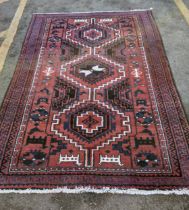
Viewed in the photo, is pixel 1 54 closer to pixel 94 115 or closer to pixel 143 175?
pixel 94 115

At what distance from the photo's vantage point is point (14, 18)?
23.2 ft

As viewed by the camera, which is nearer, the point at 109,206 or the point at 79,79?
the point at 109,206

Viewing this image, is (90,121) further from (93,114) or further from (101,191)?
(101,191)

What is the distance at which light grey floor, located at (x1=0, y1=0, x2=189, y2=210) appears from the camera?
3.50 metres

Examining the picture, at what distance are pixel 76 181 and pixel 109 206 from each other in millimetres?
469

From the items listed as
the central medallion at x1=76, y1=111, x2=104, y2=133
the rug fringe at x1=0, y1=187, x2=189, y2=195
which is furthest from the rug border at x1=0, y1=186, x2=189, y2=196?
the central medallion at x1=76, y1=111, x2=104, y2=133

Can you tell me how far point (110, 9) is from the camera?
7.31 meters

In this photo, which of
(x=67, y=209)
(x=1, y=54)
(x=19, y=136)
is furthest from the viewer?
(x=1, y=54)

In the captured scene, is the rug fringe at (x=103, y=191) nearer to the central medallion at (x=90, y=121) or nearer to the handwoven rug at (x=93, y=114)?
the handwoven rug at (x=93, y=114)

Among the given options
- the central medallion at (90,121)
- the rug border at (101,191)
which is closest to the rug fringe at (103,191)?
the rug border at (101,191)

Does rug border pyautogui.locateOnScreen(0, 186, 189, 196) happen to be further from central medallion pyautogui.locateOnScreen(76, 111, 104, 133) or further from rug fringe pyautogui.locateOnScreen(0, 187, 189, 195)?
central medallion pyautogui.locateOnScreen(76, 111, 104, 133)

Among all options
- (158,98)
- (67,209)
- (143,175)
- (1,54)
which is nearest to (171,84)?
(158,98)

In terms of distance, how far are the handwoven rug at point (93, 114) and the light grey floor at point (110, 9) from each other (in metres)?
0.13

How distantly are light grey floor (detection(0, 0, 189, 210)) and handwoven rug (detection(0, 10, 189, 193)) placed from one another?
13 cm
